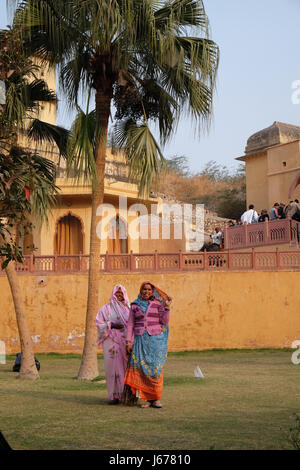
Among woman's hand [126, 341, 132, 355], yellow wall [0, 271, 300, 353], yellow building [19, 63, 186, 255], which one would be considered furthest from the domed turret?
woman's hand [126, 341, 132, 355]

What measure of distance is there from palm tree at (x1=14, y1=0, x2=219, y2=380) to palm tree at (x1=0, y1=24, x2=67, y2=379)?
3.30ft

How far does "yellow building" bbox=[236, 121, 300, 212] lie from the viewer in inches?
1141

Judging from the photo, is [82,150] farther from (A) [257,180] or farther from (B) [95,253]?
(A) [257,180]

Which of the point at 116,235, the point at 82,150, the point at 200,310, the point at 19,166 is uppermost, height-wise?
the point at 82,150

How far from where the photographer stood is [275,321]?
67.1 ft

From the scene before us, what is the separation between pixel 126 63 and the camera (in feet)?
40.8

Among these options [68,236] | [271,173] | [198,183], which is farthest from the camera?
[198,183]

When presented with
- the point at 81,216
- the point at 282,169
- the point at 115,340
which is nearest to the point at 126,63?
the point at 115,340

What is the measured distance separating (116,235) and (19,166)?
Result: 782 inches

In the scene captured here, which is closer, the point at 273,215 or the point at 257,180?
the point at 273,215

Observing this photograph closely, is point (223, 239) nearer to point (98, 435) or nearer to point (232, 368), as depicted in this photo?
point (232, 368)

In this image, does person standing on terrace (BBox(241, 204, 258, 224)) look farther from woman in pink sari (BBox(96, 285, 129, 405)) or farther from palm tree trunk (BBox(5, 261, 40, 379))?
woman in pink sari (BBox(96, 285, 129, 405))

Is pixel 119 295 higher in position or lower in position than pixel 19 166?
lower
